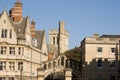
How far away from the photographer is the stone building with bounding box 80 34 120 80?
2418 inches

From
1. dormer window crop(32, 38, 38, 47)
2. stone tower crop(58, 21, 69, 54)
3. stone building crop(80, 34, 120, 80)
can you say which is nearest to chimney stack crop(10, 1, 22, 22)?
dormer window crop(32, 38, 38, 47)

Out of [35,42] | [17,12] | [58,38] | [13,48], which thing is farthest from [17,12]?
[58,38]

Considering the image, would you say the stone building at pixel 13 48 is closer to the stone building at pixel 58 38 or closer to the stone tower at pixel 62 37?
the stone building at pixel 58 38

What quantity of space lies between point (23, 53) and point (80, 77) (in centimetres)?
1085

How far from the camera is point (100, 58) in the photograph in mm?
61719

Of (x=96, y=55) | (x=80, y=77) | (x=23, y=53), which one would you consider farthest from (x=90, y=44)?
(x=23, y=53)

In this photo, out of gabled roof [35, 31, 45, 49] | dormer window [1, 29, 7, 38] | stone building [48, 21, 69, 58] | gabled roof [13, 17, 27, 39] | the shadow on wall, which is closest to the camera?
the shadow on wall

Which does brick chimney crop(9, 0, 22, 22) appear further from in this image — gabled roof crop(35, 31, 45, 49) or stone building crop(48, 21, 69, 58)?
stone building crop(48, 21, 69, 58)

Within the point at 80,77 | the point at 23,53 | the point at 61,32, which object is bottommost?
the point at 80,77

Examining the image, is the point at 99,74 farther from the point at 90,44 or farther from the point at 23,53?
the point at 23,53

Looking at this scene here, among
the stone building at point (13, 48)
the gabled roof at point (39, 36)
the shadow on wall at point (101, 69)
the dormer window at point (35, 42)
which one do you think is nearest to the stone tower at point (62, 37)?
the gabled roof at point (39, 36)

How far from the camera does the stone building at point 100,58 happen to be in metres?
61.4

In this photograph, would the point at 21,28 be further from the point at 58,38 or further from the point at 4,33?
the point at 58,38

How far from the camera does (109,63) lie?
6172cm
